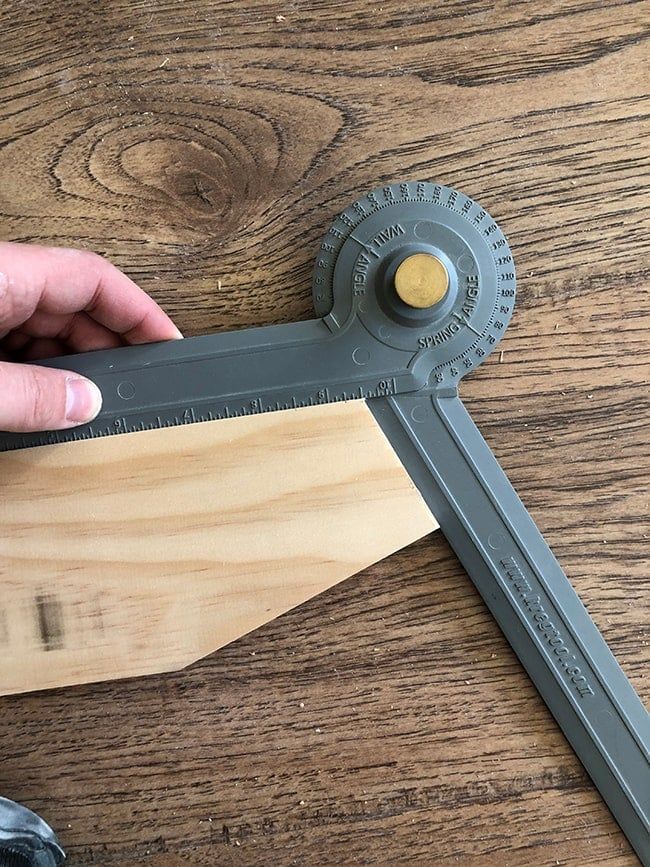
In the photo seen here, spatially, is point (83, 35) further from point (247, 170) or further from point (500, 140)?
point (500, 140)

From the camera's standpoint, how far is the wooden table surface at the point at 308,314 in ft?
2.91

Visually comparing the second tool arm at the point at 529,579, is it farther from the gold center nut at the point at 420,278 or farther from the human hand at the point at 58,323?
the human hand at the point at 58,323

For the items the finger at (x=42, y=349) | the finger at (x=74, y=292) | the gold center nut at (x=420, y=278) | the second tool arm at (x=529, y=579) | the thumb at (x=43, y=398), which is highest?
the finger at (x=42, y=349)

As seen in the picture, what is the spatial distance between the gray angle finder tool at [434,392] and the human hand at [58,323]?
0.04m

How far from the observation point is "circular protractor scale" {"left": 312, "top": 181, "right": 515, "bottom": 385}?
856mm

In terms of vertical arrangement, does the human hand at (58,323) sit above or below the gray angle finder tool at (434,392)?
above

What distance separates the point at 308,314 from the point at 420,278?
151 millimetres

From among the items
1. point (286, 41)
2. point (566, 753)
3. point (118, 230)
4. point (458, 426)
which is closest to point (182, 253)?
point (118, 230)

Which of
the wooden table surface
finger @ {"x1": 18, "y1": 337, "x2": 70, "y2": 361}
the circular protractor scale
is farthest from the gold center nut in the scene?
finger @ {"x1": 18, "y1": 337, "x2": 70, "y2": 361}

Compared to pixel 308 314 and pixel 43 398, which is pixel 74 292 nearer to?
pixel 43 398

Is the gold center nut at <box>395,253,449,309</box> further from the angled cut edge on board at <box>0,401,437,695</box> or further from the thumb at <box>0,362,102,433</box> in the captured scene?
the thumb at <box>0,362,102,433</box>

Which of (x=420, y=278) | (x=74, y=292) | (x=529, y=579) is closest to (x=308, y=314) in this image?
(x=420, y=278)

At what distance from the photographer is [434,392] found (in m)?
0.87

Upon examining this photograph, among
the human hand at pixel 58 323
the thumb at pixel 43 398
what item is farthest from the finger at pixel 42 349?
the thumb at pixel 43 398
